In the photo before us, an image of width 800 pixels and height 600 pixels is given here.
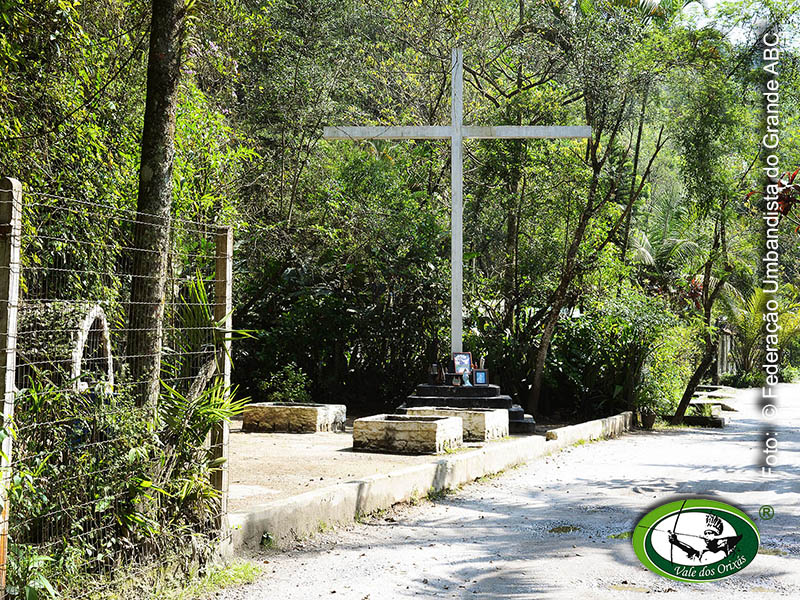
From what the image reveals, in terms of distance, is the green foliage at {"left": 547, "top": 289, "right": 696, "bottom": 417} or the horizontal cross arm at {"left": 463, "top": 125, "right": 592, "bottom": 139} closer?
the horizontal cross arm at {"left": 463, "top": 125, "right": 592, "bottom": 139}

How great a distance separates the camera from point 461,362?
14062 millimetres

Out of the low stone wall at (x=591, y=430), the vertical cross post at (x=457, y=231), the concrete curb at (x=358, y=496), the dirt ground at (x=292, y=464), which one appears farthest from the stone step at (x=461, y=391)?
the dirt ground at (x=292, y=464)

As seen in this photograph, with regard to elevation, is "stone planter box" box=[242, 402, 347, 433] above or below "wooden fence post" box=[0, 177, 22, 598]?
below

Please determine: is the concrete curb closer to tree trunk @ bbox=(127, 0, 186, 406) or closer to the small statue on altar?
tree trunk @ bbox=(127, 0, 186, 406)

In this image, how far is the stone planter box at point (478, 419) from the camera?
12.1 metres

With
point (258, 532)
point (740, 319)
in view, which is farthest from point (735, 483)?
point (740, 319)

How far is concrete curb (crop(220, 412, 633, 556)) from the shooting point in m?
6.03

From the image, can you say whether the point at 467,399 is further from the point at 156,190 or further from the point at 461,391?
the point at 156,190

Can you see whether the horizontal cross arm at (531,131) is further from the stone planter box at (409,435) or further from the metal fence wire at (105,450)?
the metal fence wire at (105,450)

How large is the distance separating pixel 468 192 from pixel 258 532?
1395 cm

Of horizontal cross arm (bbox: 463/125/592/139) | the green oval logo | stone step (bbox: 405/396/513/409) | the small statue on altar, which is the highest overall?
horizontal cross arm (bbox: 463/125/592/139)

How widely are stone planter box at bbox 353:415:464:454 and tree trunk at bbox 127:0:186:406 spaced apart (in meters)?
5.53

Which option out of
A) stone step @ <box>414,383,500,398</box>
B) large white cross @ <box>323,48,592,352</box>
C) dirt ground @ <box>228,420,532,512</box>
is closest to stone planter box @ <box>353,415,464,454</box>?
dirt ground @ <box>228,420,532,512</box>

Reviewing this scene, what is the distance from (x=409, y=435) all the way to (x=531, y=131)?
601 cm
